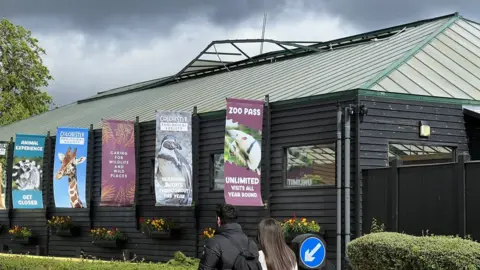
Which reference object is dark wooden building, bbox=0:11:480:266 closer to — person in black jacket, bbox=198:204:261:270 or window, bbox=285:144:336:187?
window, bbox=285:144:336:187

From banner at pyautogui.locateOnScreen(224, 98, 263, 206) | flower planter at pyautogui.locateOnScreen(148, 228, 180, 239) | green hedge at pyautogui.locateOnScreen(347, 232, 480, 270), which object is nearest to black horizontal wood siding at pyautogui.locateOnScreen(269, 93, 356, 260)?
banner at pyautogui.locateOnScreen(224, 98, 263, 206)

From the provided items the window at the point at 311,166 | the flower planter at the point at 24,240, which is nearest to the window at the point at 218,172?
the window at the point at 311,166

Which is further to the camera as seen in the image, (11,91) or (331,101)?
(11,91)

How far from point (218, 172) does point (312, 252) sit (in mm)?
15399

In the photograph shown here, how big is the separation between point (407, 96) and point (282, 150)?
3.07 meters

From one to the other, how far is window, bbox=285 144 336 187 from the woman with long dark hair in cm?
1088

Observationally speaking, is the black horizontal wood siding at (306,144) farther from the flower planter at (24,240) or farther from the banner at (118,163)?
the flower planter at (24,240)

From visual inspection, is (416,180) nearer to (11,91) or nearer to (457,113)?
(457,113)

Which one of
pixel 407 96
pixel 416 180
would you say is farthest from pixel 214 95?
pixel 416 180

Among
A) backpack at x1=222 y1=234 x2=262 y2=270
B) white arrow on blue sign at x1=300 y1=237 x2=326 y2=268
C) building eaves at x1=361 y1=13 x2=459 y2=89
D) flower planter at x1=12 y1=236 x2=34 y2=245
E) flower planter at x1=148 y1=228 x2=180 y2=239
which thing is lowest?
flower planter at x1=12 y1=236 x2=34 y2=245

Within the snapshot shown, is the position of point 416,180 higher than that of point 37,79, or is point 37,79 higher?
point 37,79

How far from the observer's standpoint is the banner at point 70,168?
24.5m

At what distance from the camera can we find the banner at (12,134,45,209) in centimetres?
2655

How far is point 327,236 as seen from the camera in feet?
58.5
